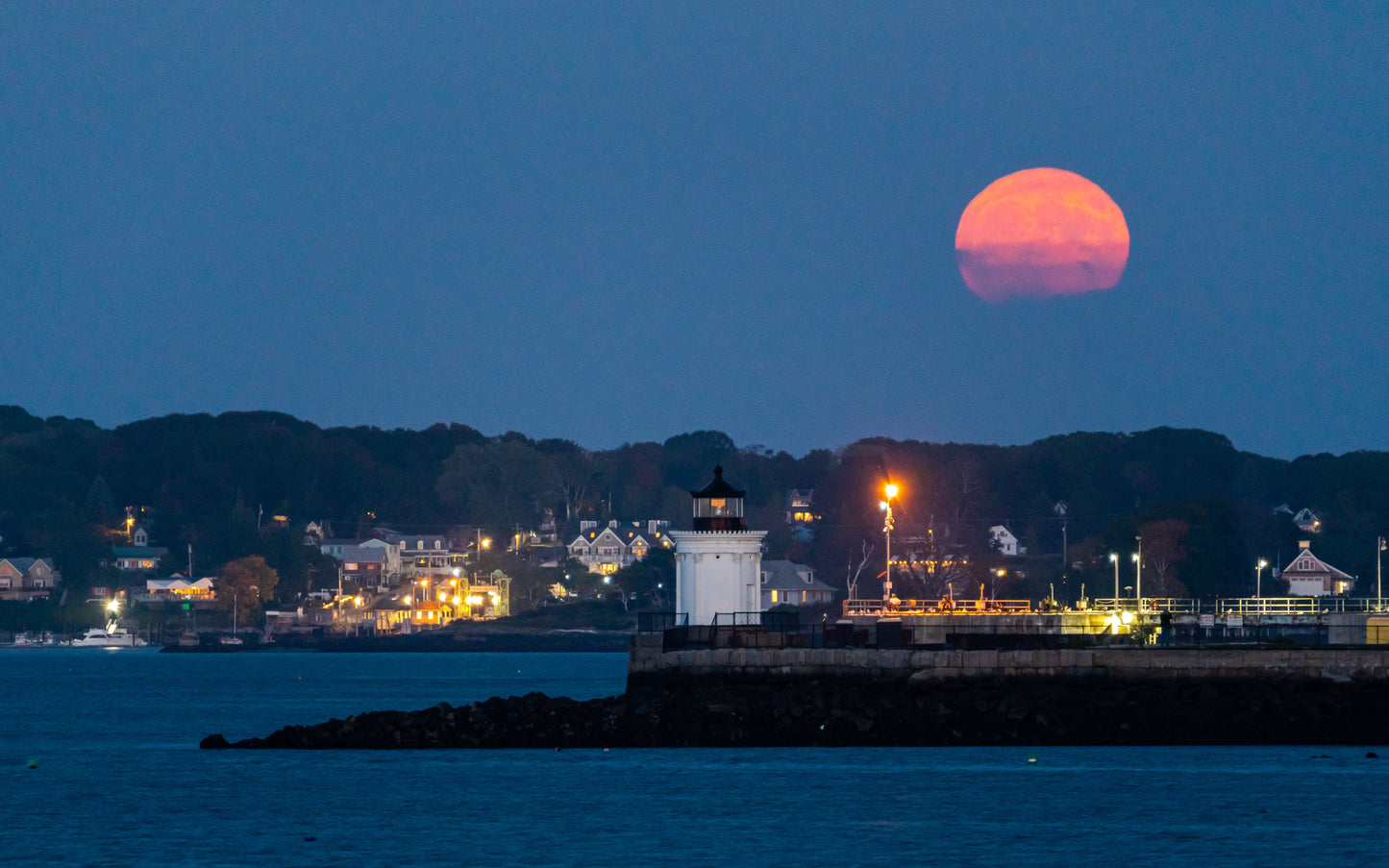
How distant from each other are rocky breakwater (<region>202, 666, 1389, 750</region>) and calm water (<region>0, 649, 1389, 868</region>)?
63 cm

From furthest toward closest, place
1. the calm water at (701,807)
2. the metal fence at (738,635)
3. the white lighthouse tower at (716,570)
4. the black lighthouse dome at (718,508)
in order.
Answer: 1. the black lighthouse dome at (718,508)
2. the white lighthouse tower at (716,570)
3. the metal fence at (738,635)
4. the calm water at (701,807)

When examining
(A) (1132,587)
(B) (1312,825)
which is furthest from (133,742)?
(A) (1132,587)

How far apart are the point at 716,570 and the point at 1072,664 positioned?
1676 centimetres

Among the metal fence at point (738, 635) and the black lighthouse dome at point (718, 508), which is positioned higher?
the black lighthouse dome at point (718, 508)

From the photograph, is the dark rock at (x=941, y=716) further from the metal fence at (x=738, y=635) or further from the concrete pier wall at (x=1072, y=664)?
the metal fence at (x=738, y=635)

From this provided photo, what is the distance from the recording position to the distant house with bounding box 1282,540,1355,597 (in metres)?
172

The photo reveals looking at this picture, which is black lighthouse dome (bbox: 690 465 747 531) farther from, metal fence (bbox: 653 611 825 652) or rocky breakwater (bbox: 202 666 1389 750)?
rocky breakwater (bbox: 202 666 1389 750)

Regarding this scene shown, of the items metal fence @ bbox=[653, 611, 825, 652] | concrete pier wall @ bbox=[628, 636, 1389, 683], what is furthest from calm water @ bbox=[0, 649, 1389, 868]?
metal fence @ bbox=[653, 611, 825, 652]

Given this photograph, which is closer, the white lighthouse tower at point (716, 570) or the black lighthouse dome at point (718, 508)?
the white lighthouse tower at point (716, 570)

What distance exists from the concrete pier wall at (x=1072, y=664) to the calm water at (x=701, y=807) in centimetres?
223

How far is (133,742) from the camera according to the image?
72.0 metres

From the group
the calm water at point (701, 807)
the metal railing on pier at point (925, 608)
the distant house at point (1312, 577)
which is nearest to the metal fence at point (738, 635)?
the calm water at point (701, 807)

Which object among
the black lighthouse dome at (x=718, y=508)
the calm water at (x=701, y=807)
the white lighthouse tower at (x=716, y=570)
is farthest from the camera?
the black lighthouse dome at (x=718, y=508)

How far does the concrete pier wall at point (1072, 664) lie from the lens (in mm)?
54375
